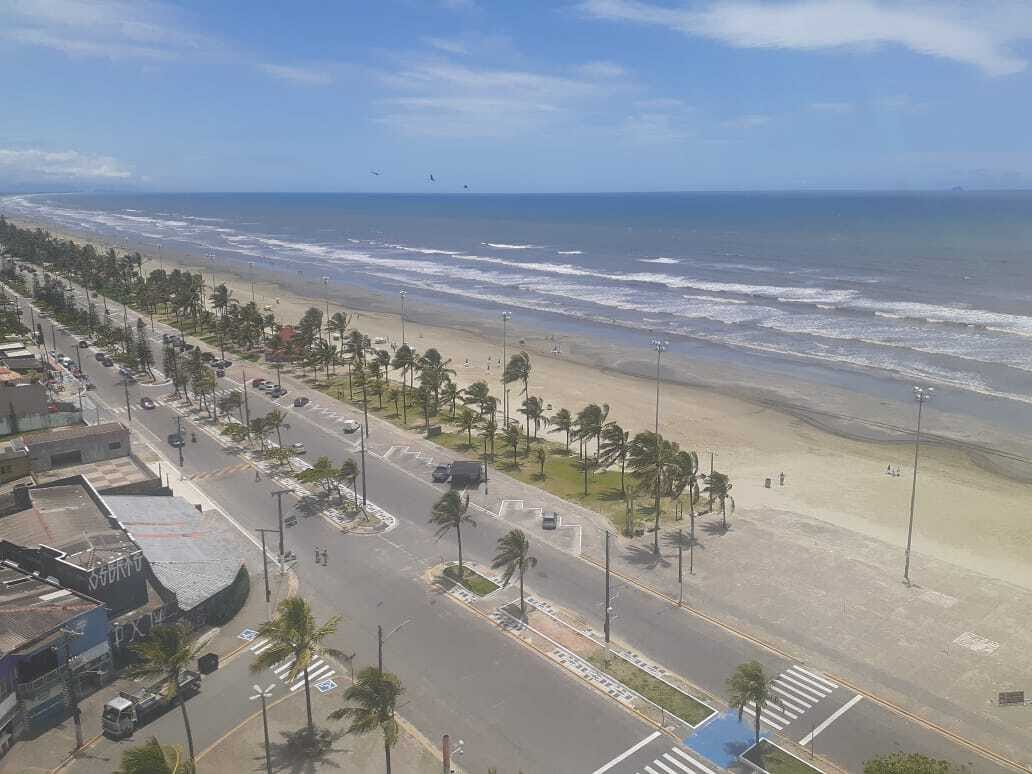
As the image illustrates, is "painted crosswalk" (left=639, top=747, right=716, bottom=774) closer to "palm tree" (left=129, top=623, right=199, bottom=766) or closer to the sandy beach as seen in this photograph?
"palm tree" (left=129, top=623, right=199, bottom=766)

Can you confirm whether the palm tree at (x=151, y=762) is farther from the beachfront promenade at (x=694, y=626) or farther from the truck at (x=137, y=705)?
the beachfront promenade at (x=694, y=626)

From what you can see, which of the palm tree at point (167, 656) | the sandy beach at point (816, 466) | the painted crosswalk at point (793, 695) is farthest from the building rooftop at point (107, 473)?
the sandy beach at point (816, 466)

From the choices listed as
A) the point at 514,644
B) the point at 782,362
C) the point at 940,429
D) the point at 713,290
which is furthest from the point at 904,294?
the point at 514,644

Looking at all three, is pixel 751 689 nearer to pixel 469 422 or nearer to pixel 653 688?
pixel 653 688

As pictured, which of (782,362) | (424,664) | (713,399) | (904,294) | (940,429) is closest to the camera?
(424,664)

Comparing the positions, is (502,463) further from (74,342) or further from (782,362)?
(74,342)

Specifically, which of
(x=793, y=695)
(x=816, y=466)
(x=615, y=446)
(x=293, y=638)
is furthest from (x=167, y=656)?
(x=816, y=466)
